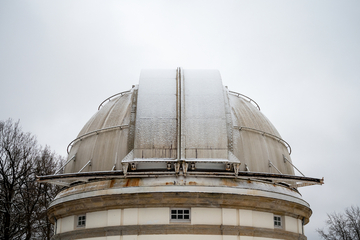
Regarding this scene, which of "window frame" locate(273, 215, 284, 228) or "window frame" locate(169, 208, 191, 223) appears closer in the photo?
"window frame" locate(169, 208, 191, 223)

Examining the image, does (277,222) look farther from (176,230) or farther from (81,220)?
(81,220)

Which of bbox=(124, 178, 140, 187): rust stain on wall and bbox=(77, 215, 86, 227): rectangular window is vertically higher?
bbox=(124, 178, 140, 187): rust stain on wall

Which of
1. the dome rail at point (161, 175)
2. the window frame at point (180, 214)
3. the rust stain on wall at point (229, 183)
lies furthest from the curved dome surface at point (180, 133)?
the window frame at point (180, 214)

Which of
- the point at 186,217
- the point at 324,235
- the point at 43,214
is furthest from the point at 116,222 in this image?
the point at 324,235

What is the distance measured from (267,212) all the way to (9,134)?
2491 cm

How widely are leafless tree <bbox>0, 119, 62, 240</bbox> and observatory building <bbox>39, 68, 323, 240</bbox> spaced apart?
13252 millimetres

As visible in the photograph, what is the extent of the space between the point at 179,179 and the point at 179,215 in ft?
5.05

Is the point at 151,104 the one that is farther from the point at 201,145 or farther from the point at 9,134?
the point at 9,134

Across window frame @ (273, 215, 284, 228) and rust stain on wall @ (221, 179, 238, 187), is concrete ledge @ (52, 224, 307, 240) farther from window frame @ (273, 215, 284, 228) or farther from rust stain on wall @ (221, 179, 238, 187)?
rust stain on wall @ (221, 179, 238, 187)

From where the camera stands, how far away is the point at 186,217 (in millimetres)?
17594

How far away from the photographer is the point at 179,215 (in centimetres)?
1758

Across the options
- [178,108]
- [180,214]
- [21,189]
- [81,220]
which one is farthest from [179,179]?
[21,189]

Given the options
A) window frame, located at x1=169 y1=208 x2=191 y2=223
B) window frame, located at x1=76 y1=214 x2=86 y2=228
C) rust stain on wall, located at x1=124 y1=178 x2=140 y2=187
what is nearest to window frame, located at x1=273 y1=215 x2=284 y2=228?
window frame, located at x1=169 y1=208 x2=191 y2=223

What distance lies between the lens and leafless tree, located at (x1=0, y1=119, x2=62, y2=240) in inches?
1262
